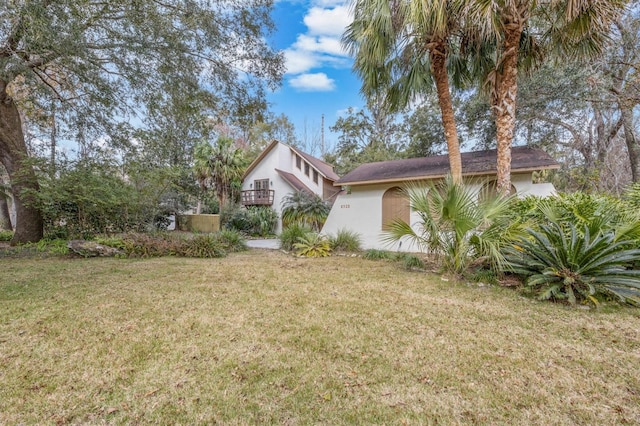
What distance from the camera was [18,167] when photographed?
838 cm

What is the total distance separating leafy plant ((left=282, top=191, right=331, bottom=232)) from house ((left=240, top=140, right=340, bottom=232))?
2.08 metres

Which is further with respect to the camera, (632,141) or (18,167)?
(632,141)

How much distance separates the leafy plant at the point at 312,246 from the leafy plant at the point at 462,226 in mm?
Result: 3412

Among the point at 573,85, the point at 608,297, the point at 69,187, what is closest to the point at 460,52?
the point at 573,85

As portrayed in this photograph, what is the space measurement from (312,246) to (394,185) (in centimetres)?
381

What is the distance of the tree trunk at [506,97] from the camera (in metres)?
6.50

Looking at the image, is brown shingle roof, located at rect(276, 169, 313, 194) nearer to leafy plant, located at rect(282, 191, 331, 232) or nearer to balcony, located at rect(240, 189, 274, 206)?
balcony, located at rect(240, 189, 274, 206)

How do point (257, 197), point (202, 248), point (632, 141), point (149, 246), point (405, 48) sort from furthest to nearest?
point (257, 197) < point (632, 141) < point (202, 248) < point (149, 246) < point (405, 48)

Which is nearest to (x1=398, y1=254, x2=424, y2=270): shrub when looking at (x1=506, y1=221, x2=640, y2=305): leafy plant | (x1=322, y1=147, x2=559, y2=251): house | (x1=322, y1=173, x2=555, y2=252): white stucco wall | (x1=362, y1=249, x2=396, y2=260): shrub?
(x1=362, y1=249, x2=396, y2=260): shrub

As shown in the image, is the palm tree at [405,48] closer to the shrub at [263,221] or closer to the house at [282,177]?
the house at [282,177]

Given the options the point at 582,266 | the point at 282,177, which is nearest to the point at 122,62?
the point at 582,266

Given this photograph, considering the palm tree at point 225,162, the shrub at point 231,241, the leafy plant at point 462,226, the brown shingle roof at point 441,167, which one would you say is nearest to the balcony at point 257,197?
the palm tree at point 225,162

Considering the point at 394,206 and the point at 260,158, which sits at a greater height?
the point at 260,158

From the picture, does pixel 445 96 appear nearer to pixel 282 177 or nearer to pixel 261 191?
pixel 282 177
